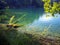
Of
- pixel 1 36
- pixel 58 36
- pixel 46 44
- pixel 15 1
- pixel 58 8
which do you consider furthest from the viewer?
pixel 15 1

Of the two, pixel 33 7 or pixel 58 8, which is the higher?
pixel 58 8

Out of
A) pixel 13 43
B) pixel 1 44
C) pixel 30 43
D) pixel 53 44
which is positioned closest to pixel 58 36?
pixel 53 44

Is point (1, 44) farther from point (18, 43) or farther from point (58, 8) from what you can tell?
point (58, 8)

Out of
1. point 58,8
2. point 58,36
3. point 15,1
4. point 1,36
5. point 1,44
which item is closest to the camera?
point 58,8

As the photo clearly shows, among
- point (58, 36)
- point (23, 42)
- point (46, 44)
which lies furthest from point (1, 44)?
point (58, 36)

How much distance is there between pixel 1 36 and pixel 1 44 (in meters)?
0.56

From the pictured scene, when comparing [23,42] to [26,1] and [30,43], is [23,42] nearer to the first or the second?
[30,43]

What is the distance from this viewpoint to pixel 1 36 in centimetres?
771

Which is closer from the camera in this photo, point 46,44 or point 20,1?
point 46,44

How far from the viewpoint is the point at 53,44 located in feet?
28.0

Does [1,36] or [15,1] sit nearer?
[1,36]

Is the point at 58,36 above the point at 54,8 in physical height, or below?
below

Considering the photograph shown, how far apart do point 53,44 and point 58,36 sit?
168cm

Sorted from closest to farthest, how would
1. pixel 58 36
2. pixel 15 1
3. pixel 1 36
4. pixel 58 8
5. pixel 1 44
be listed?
pixel 58 8 < pixel 1 44 < pixel 1 36 < pixel 58 36 < pixel 15 1
